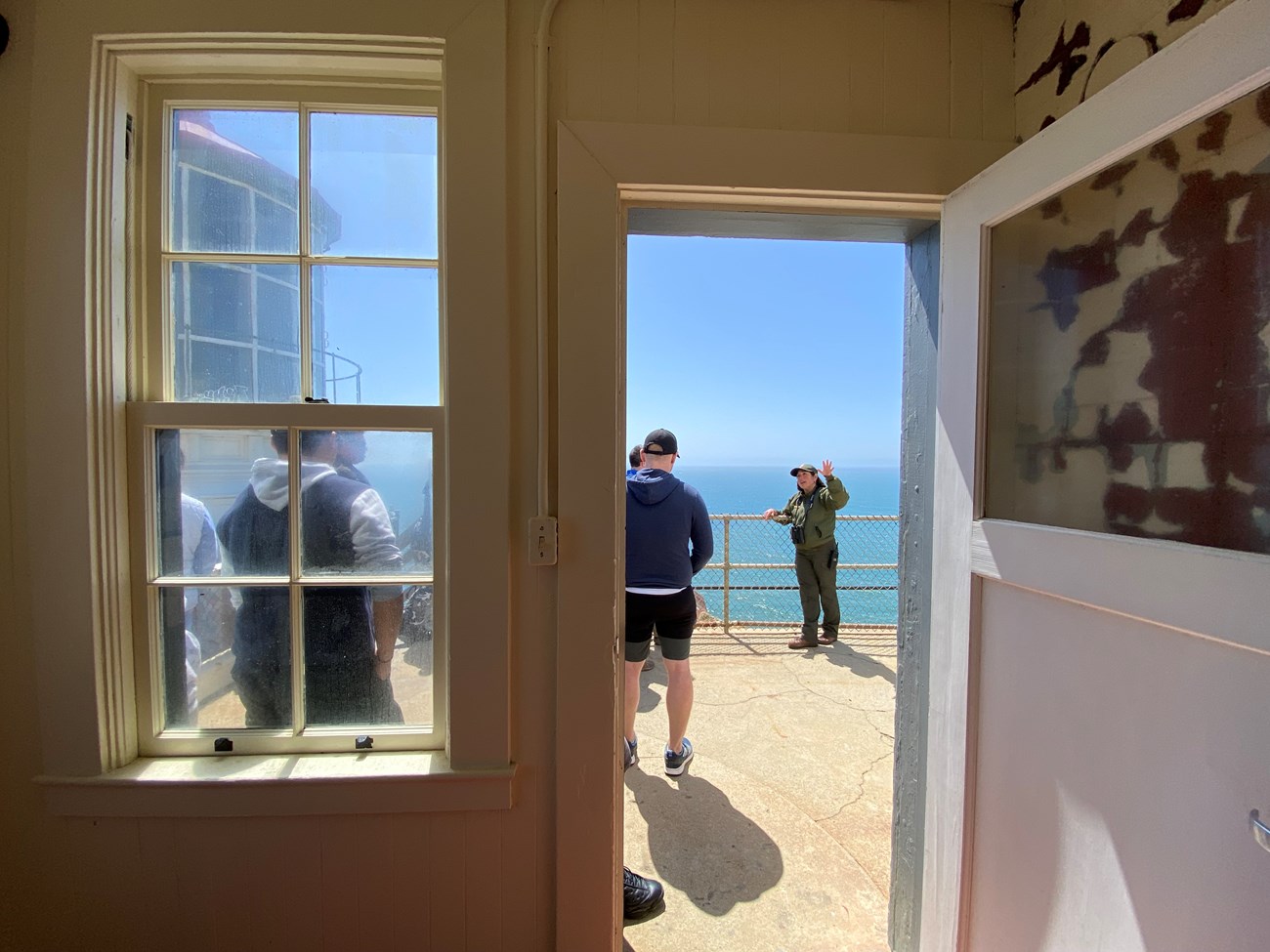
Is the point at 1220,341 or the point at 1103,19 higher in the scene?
the point at 1103,19

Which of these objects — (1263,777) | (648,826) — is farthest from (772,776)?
(1263,777)

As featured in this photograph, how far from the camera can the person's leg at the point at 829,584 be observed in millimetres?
3846

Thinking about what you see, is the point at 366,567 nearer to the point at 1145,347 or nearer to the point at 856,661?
the point at 1145,347

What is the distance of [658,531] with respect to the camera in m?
2.21

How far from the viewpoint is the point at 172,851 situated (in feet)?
3.62

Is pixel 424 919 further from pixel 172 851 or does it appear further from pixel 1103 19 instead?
pixel 1103 19

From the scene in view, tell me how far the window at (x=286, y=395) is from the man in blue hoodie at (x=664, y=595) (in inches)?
45.1

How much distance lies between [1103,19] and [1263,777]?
A: 135 centimetres

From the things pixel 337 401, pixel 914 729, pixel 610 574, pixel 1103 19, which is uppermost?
pixel 1103 19

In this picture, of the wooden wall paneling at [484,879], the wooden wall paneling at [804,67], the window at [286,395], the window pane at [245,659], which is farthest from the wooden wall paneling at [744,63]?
the wooden wall paneling at [484,879]

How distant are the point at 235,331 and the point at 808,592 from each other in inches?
150

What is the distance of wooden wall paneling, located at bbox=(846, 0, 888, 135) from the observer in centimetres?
112

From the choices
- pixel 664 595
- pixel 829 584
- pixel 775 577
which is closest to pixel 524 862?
pixel 664 595

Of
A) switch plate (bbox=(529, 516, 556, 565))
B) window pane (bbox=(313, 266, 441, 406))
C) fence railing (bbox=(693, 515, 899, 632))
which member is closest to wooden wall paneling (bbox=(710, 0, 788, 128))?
window pane (bbox=(313, 266, 441, 406))
